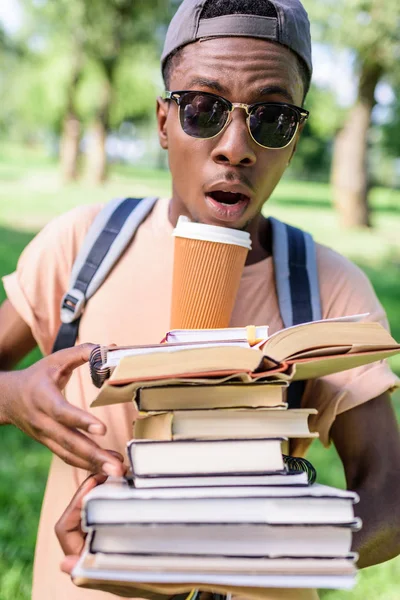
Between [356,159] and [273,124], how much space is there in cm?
1680

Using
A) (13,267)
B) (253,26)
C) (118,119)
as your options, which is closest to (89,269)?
(253,26)

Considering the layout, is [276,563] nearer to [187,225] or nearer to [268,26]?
[187,225]

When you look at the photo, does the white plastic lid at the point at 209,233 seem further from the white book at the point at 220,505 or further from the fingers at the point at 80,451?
the white book at the point at 220,505

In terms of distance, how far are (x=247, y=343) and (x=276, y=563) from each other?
1.34 ft

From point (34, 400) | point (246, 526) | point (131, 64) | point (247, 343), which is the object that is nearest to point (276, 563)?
point (246, 526)

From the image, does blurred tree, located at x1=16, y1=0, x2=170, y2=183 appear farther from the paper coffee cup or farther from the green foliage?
the paper coffee cup

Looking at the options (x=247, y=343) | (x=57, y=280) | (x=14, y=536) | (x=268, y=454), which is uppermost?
→ (x=247, y=343)

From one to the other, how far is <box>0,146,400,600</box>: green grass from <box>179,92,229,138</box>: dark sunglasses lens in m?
2.54

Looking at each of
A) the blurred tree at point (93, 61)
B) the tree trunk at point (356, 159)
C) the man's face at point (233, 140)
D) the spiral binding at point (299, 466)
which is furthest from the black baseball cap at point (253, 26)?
the blurred tree at point (93, 61)

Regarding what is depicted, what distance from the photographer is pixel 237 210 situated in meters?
1.78

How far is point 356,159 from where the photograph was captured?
17.9 m

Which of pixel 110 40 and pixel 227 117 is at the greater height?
pixel 227 117

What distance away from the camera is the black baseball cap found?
5.87 feet

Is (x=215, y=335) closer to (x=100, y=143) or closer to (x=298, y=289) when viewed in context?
(x=298, y=289)
